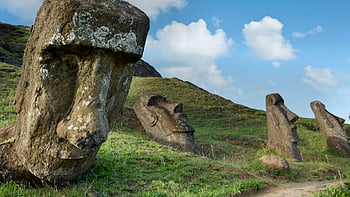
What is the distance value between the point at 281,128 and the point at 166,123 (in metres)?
4.95

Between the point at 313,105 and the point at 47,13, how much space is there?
1547 centimetres

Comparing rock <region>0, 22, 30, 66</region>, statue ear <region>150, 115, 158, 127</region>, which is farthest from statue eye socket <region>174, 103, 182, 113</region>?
rock <region>0, 22, 30, 66</region>

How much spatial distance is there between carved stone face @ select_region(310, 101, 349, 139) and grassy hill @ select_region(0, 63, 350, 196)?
22.2 inches

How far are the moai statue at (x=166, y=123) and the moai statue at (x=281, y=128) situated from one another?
3957 millimetres

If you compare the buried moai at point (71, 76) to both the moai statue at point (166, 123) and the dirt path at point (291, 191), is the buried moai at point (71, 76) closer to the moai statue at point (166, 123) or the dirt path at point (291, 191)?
the dirt path at point (291, 191)

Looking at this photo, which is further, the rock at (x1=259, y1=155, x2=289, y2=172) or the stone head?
the stone head

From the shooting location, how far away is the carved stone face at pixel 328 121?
50.8 feet

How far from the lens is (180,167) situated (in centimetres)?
671

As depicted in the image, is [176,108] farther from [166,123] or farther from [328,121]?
[328,121]

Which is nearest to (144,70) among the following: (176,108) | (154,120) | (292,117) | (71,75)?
(292,117)

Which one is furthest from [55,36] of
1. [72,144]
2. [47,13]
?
[72,144]

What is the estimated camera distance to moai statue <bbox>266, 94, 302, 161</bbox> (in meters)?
12.2

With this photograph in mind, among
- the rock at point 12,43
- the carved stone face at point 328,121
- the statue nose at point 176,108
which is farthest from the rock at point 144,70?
the statue nose at point 176,108

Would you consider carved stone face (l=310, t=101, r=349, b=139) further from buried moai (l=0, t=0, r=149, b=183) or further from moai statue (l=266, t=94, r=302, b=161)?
buried moai (l=0, t=0, r=149, b=183)
